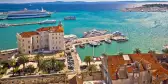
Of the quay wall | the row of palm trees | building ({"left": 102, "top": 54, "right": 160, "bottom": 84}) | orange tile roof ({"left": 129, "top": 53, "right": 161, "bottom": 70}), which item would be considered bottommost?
the quay wall

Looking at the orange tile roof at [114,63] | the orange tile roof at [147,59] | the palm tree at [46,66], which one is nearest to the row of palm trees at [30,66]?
the palm tree at [46,66]

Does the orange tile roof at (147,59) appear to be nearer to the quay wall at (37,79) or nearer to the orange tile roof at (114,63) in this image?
the orange tile roof at (114,63)

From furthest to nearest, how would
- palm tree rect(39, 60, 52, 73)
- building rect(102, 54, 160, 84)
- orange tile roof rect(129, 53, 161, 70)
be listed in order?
palm tree rect(39, 60, 52, 73) < orange tile roof rect(129, 53, 161, 70) < building rect(102, 54, 160, 84)

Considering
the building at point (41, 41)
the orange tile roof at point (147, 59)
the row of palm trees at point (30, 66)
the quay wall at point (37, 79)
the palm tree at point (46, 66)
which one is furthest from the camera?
the building at point (41, 41)

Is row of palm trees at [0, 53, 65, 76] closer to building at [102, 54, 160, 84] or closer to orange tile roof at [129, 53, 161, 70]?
building at [102, 54, 160, 84]

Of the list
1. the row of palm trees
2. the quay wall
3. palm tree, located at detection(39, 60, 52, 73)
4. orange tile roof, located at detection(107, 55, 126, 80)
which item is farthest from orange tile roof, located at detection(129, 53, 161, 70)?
palm tree, located at detection(39, 60, 52, 73)

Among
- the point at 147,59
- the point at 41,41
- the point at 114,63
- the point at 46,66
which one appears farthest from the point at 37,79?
the point at 41,41

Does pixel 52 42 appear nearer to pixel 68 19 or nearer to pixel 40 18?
pixel 68 19

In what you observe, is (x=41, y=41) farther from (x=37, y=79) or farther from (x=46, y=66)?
(x=37, y=79)

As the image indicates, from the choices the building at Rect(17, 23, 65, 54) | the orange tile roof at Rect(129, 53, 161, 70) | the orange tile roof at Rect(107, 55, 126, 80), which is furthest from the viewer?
the building at Rect(17, 23, 65, 54)
